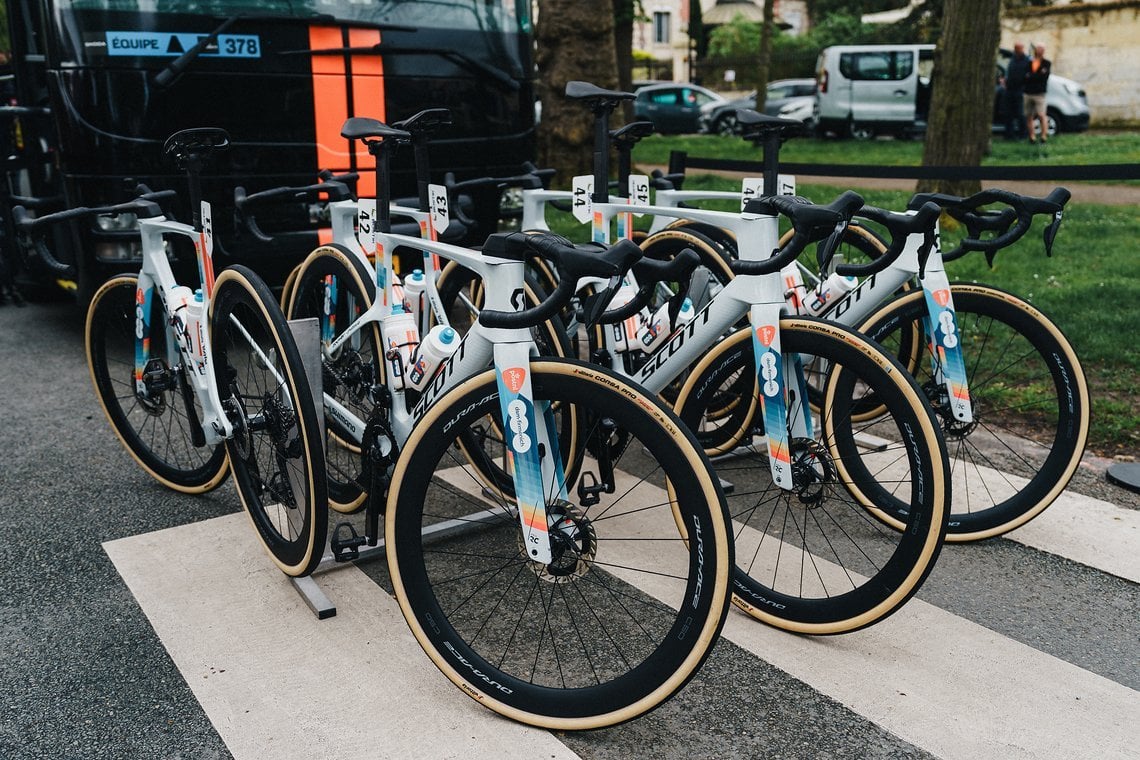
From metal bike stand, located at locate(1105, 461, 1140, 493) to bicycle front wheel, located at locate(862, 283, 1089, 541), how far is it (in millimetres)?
288

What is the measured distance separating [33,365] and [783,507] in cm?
478

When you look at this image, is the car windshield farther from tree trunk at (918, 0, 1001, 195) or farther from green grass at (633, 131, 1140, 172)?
green grass at (633, 131, 1140, 172)

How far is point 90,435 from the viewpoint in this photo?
5262 mm

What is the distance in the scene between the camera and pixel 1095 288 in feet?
24.8

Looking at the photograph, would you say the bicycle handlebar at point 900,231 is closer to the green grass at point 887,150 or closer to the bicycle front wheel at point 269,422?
the bicycle front wheel at point 269,422

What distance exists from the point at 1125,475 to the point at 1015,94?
1824 cm

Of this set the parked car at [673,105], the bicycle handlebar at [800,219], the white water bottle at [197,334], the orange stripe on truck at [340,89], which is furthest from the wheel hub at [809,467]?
the parked car at [673,105]

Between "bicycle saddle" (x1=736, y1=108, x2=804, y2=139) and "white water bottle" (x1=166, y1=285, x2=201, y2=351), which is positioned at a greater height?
"bicycle saddle" (x1=736, y1=108, x2=804, y2=139)

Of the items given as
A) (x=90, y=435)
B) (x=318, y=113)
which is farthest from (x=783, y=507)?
(x=318, y=113)

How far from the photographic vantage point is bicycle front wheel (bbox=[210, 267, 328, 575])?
321cm

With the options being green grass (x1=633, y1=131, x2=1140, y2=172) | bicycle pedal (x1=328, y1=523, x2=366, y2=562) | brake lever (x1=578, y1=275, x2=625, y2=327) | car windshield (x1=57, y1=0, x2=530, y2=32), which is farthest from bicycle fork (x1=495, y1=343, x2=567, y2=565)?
green grass (x1=633, y1=131, x2=1140, y2=172)

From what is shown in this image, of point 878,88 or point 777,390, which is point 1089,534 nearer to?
point 777,390

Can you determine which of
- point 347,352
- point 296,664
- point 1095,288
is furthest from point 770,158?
point 1095,288

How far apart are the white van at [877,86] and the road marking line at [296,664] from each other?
22285 mm
